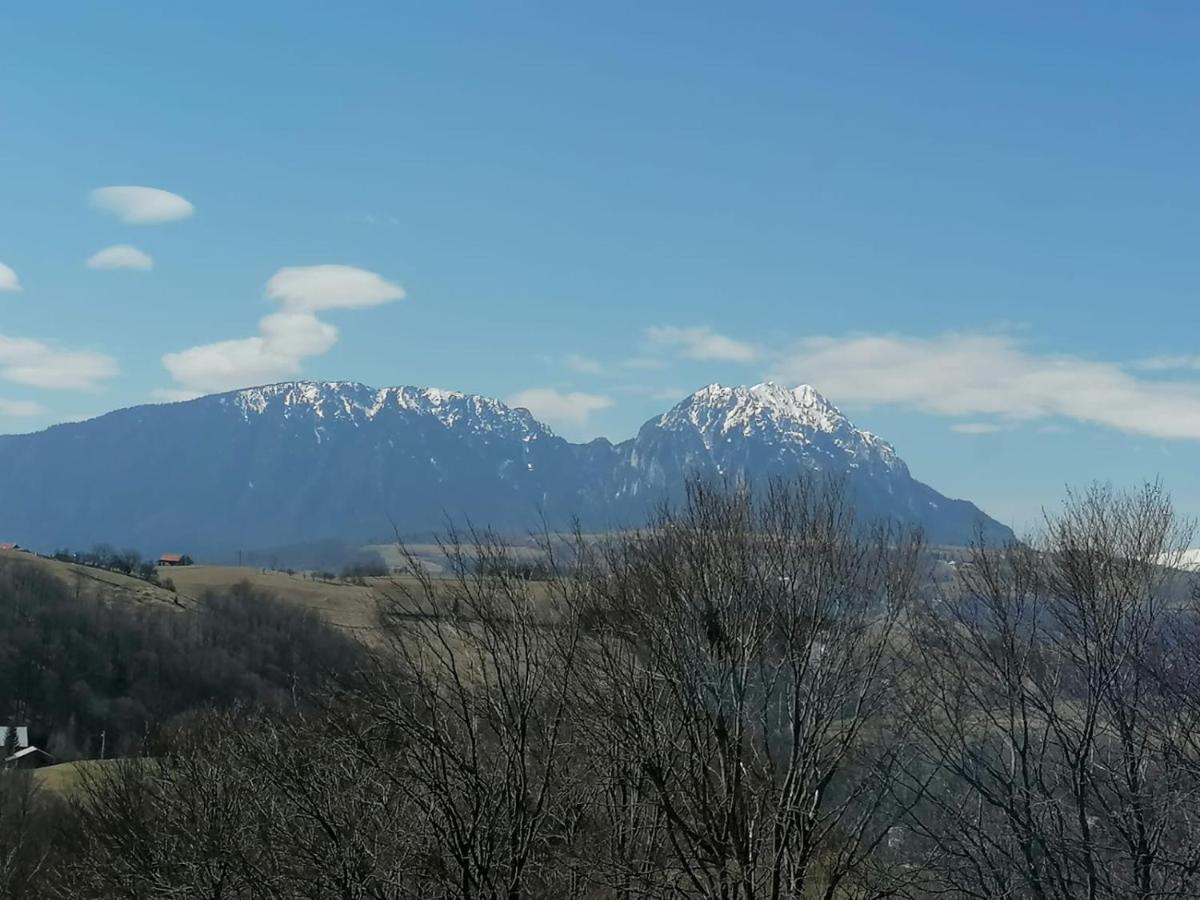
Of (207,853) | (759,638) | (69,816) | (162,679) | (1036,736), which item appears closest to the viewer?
(759,638)

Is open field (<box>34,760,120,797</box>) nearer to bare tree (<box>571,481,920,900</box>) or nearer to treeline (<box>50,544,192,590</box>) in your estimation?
bare tree (<box>571,481,920,900</box>)

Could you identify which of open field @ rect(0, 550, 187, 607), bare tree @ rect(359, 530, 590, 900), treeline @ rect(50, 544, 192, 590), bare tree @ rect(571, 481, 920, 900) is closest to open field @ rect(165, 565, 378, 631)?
treeline @ rect(50, 544, 192, 590)

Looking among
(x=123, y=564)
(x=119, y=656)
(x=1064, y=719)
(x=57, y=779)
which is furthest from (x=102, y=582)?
(x=1064, y=719)

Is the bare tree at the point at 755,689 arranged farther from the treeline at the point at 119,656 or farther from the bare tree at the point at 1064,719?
the treeline at the point at 119,656

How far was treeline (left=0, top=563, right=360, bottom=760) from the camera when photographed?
118625 mm

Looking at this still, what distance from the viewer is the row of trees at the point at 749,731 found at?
1758 cm

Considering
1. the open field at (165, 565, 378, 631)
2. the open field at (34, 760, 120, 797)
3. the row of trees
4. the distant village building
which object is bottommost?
the distant village building

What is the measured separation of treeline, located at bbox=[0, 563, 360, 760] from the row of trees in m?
95.0

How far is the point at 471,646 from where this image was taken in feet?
57.7

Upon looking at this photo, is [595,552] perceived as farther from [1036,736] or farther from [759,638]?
[1036,736]

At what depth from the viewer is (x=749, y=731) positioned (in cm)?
1941

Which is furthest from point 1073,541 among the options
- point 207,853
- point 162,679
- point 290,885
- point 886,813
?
point 162,679

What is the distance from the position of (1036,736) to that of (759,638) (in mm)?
8623

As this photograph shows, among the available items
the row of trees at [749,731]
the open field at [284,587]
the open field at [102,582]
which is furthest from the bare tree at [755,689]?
the open field at [102,582]
